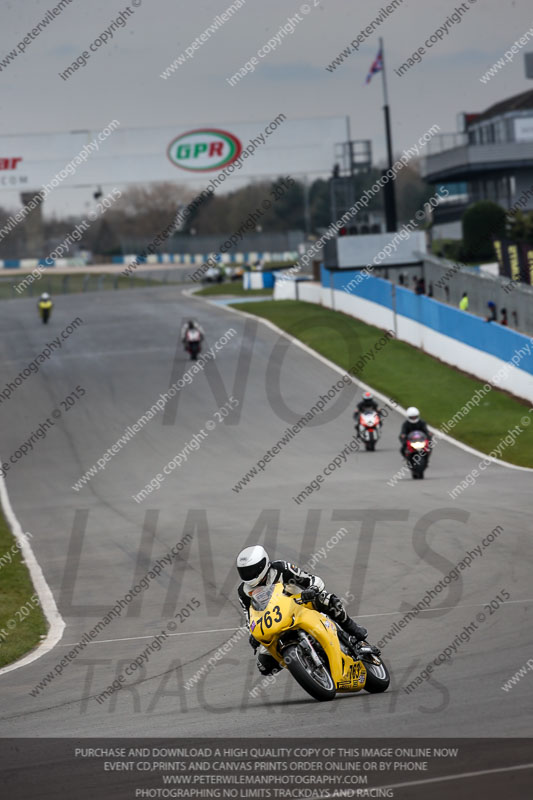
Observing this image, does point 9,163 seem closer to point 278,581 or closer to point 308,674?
point 278,581

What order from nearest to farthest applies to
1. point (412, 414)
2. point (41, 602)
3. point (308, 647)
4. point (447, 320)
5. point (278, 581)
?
1. point (308, 647)
2. point (278, 581)
3. point (41, 602)
4. point (412, 414)
5. point (447, 320)

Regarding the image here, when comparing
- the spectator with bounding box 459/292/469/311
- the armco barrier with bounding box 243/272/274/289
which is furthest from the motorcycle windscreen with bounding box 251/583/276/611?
the armco barrier with bounding box 243/272/274/289

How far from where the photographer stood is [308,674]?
774 centimetres

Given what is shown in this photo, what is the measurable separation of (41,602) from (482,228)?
5009 cm

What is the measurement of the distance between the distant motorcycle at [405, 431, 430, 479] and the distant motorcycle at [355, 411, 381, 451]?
436cm

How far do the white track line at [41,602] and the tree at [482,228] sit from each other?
140ft

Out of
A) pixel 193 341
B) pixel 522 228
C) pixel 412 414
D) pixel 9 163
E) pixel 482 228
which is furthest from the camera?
pixel 482 228

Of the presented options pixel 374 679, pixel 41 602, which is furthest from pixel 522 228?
pixel 374 679

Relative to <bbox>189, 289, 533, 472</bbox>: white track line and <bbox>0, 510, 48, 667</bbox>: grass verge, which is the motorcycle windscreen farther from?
<bbox>189, 289, 533, 472</bbox>: white track line

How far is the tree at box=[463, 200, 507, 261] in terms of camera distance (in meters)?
58.8

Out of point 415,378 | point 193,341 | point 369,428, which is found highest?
point 193,341

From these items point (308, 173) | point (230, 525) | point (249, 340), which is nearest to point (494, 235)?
point (308, 173)

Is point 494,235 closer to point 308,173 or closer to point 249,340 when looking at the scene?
point 308,173
